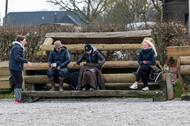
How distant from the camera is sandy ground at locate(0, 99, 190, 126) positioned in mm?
7395

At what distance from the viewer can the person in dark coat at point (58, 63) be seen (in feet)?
36.4

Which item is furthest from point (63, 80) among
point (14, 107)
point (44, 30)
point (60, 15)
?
point (60, 15)

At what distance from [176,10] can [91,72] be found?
696 inches

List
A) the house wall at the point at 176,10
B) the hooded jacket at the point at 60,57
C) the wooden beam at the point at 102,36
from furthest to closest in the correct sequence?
the house wall at the point at 176,10, the wooden beam at the point at 102,36, the hooded jacket at the point at 60,57

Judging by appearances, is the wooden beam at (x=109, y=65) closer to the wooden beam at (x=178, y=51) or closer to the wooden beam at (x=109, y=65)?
the wooden beam at (x=109, y=65)

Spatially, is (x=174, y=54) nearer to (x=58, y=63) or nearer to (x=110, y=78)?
(x=110, y=78)

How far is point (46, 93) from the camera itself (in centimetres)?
1104

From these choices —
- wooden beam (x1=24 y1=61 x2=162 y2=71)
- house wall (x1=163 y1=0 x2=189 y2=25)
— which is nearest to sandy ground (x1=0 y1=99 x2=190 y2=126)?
wooden beam (x1=24 y1=61 x2=162 y2=71)

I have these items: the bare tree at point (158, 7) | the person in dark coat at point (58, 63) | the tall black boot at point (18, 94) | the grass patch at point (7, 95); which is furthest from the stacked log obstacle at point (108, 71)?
the bare tree at point (158, 7)

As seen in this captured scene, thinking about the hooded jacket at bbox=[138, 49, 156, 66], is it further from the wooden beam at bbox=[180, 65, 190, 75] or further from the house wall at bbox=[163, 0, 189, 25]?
the house wall at bbox=[163, 0, 189, 25]

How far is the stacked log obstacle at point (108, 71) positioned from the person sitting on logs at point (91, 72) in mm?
222

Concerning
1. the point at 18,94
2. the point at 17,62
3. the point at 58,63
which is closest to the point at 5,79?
the point at 18,94

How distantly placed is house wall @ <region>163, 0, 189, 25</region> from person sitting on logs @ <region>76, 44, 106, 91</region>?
54.3 feet

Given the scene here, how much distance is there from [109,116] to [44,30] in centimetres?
746
